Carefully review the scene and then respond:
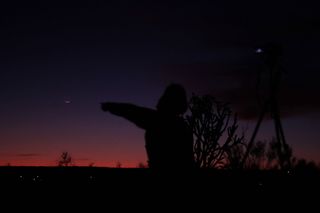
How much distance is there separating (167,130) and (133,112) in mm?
361

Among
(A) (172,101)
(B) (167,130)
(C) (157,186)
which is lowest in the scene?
(C) (157,186)

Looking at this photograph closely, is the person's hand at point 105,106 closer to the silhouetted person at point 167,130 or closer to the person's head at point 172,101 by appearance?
the silhouetted person at point 167,130

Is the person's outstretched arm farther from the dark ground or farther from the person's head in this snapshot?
the dark ground

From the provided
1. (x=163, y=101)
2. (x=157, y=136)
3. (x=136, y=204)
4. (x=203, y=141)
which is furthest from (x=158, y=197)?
(x=203, y=141)

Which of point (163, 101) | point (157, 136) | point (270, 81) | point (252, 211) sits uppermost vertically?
point (270, 81)

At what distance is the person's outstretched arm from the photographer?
266 cm

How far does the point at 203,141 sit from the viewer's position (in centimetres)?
1338

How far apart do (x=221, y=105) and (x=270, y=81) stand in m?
4.63

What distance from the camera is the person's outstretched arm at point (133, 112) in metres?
2.66

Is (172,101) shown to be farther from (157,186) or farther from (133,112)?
(157,186)

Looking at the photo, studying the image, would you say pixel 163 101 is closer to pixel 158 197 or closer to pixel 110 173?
pixel 158 197

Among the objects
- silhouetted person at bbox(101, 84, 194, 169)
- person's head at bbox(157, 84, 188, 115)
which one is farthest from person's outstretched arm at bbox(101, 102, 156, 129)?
person's head at bbox(157, 84, 188, 115)

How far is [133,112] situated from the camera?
279cm

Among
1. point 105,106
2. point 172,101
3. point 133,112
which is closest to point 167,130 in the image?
point 172,101
